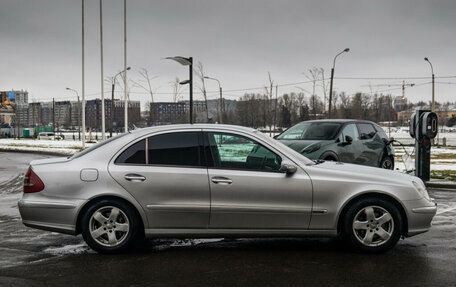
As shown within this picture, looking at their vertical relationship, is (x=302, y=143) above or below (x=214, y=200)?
above

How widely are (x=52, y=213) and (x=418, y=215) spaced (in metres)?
4.14

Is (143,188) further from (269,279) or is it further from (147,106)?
(147,106)

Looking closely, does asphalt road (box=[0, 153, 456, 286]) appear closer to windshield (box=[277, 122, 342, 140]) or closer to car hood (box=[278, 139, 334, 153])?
car hood (box=[278, 139, 334, 153])

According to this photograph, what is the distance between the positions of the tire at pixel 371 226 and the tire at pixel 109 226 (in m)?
2.41

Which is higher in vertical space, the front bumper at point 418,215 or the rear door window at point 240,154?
the rear door window at point 240,154

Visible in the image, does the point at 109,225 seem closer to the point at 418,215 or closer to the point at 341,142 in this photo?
the point at 418,215

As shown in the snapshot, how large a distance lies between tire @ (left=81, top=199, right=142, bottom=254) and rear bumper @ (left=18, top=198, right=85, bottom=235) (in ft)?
0.46

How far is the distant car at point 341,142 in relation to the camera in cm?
1202

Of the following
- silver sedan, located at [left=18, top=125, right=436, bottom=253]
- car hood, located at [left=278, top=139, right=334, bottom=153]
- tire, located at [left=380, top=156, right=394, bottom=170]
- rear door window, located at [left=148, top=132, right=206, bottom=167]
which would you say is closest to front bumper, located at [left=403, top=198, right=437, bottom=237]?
silver sedan, located at [left=18, top=125, right=436, bottom=253]

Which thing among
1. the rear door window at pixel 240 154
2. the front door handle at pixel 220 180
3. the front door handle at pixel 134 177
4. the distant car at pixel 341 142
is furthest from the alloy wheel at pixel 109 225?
the distant car at pixel 341 142

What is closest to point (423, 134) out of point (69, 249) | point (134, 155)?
point (134, 155)

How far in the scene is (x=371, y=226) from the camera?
19.2 ft

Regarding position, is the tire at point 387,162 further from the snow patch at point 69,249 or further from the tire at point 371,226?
the snow patch at point 69,249

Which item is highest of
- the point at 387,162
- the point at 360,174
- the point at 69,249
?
the point at 360,174
